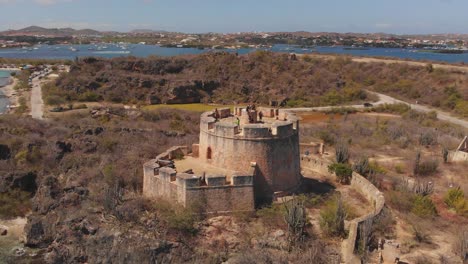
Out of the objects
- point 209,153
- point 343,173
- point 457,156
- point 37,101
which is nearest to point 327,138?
point 457,156

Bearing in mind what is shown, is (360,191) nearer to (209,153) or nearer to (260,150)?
→ (260,150)

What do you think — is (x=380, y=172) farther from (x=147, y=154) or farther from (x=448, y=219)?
(x=147, y=154)

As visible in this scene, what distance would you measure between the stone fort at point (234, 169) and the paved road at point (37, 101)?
24.2 meters

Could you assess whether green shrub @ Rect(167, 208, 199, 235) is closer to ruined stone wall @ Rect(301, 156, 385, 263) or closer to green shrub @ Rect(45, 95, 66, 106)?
ruined stone wall @ Rect(301, 156, 385, 263)

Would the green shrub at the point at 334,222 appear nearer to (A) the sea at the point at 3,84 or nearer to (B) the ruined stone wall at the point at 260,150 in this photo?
(B) the ruined stone wall at the point at 260,150

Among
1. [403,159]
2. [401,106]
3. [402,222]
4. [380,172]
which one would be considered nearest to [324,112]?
[401,106]

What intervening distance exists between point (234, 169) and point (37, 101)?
1418 inches

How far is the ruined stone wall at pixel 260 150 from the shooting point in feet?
51.8

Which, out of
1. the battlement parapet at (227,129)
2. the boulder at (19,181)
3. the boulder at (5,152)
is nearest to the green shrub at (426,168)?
the battlement parapet at (227,129)

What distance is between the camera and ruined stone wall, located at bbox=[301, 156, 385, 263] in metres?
13.5

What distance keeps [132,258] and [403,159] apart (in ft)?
59.8

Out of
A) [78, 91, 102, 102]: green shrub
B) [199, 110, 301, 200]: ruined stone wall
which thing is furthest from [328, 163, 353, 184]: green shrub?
[78, 91, 102, 102]: green shrub

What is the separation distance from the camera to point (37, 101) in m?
44.9

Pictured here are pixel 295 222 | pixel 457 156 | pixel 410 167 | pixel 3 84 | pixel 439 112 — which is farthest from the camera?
pixel 3 84
